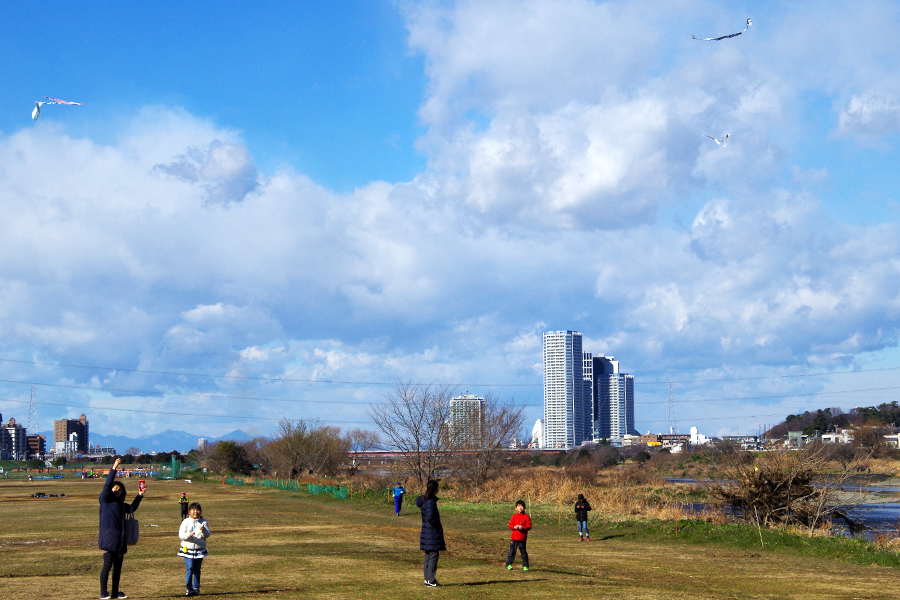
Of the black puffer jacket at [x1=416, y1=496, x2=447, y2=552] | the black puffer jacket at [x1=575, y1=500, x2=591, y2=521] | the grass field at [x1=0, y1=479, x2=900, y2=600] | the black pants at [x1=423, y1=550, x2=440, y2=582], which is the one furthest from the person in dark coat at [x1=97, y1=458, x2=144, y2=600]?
the black puffer jacket at [x1=575, y1=500, x2=591, y2=521]

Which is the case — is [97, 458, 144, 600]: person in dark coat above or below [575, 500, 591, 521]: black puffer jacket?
above

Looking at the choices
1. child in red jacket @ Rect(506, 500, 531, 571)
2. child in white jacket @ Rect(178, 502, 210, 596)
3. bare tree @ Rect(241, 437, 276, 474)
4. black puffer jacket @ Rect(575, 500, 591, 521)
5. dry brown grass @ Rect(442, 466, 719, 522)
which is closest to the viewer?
Result: child in white jacket @ Rect(178, 502, 210, 596)

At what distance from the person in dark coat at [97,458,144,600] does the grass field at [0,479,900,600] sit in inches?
50.4

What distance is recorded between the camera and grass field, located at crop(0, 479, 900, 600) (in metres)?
15.1

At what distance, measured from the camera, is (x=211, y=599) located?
1357cm

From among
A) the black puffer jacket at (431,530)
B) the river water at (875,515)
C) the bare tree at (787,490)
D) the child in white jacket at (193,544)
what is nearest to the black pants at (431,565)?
the black puffer jacket at (431,530)

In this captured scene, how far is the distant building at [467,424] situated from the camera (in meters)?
67.2

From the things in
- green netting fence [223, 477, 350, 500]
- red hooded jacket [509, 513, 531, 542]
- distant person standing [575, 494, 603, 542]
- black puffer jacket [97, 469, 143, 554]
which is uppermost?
black puffer jacket [97, 469, 143, 554]

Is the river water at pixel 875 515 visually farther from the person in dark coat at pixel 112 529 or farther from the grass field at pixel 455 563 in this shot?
the person in dark coat at pixel 112 529

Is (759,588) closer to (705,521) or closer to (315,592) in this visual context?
(315,592)

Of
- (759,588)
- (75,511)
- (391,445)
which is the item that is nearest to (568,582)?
(759,588)

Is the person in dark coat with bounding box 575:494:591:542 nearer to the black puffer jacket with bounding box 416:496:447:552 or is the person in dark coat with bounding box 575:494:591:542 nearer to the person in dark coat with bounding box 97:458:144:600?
the black puffer jacket with bounding box 416:496:447:552

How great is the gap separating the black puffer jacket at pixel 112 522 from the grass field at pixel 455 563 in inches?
71.1

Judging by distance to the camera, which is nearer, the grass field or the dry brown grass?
the grass field
